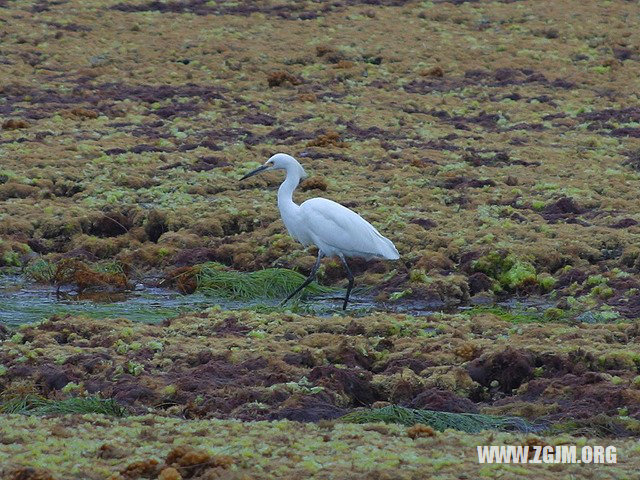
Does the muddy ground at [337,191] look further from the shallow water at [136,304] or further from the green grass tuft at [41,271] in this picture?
the shallow water at [136,304]

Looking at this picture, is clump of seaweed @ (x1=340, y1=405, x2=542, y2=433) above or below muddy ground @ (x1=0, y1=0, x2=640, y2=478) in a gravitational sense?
above

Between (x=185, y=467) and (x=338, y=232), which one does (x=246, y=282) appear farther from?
(x=185, y=467)

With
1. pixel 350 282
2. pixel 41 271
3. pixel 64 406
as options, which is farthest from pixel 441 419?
pixel 41 271

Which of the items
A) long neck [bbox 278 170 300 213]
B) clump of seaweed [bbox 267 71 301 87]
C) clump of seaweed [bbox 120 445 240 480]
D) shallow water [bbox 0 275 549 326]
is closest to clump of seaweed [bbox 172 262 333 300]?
shallow water [bbox 0 275 549 326]

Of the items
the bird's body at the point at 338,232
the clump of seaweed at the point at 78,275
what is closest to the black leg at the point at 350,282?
the bird's body at the point at 338,232

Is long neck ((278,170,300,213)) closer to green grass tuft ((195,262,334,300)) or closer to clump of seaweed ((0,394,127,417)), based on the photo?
green grass tuft ((195,262,334,300))

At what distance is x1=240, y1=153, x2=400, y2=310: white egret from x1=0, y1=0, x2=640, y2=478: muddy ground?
71 centimetres

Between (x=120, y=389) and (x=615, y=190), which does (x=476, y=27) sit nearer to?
(x=615, y=190)

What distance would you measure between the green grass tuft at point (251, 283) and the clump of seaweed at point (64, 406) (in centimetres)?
417

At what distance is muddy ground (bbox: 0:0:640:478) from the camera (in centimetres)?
951

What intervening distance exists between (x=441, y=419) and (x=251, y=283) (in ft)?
16.7

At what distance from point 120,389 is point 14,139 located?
981 centimetres

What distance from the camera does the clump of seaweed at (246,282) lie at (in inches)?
515

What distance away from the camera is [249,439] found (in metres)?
7.81
